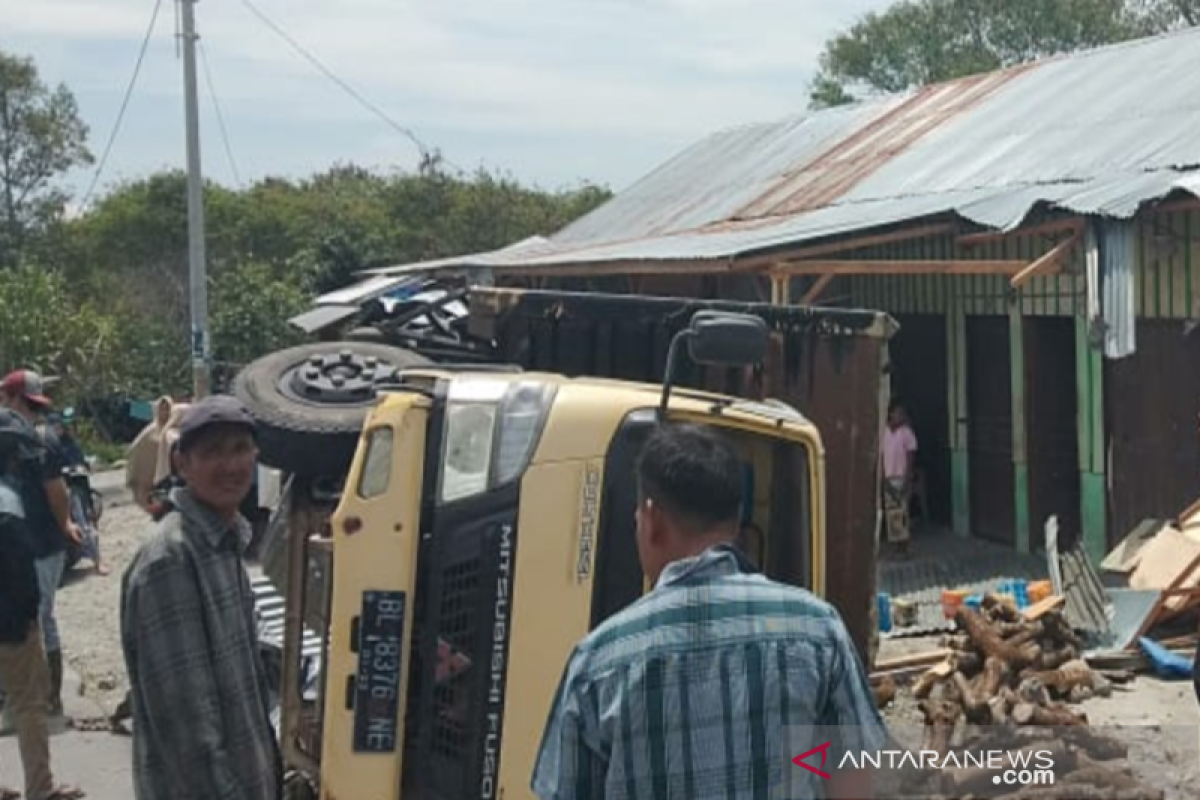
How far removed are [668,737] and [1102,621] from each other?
652 cm

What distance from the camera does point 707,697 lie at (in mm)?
2344

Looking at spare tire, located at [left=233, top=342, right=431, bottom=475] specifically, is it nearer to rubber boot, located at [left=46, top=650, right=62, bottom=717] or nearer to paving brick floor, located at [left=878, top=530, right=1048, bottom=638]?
rubber boot, located at [left=46, top=650, right=62, bottom=717]

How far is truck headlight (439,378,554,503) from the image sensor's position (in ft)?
13.0

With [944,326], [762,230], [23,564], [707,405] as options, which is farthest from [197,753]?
[944,326]

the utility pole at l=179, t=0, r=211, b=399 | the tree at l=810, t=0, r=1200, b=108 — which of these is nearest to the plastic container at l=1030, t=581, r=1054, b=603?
the utility pole at l=179, t=0, r=211, b=399

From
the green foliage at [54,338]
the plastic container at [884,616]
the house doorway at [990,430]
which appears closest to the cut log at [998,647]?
the plastic container at [884,616]

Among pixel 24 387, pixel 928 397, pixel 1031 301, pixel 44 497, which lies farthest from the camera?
pixel 928 397

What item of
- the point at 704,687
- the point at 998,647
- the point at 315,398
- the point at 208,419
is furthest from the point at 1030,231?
the point at 704,687

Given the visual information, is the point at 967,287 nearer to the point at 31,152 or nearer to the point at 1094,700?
Answer: the point at 1094,700

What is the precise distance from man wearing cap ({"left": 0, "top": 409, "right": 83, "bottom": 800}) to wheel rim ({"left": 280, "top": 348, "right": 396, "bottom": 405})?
1.42 m

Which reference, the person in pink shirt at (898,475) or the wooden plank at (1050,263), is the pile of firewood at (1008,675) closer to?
the wooden plank at (1050,263)

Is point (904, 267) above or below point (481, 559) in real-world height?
above

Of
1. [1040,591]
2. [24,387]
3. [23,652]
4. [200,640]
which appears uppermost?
[24,387]

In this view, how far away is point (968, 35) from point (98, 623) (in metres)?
32.2
